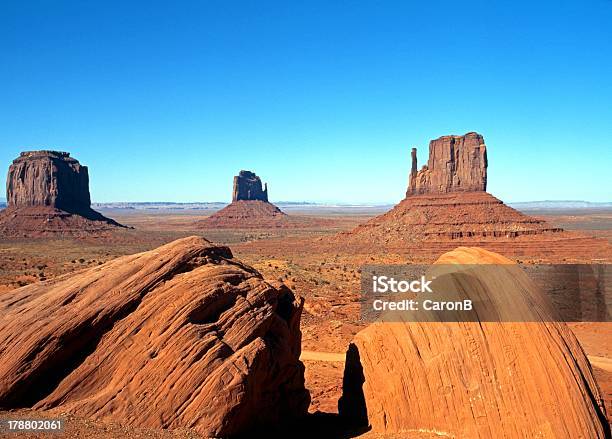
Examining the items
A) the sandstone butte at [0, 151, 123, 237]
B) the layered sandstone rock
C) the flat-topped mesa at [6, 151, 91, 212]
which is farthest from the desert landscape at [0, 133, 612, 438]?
the flat-topped mesa at [6, 151, 91, 212]

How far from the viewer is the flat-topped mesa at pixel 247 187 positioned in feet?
557

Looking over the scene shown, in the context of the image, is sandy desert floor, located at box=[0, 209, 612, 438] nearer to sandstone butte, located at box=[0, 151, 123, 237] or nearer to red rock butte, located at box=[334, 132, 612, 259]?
red rock butte, located at box=[334, 132, 612, 259]

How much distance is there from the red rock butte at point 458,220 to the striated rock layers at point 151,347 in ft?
192

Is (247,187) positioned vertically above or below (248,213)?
above

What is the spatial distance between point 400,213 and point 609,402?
69823 mm

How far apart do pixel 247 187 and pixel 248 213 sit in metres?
17.8

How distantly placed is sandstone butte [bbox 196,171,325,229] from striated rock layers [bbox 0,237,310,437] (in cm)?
12884

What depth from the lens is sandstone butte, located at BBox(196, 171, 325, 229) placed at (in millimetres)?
146375

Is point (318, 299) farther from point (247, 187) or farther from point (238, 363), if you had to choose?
point (247, 187)

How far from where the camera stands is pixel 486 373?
9.51 metres

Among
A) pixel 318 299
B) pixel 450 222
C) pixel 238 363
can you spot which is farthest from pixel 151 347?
pixel 450 222

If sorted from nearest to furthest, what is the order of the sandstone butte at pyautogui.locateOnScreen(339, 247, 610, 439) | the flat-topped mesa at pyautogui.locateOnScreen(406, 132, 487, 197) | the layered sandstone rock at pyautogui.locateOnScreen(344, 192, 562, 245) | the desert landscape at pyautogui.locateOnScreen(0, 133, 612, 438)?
the sandstone butte at pyautogui.locateOnScreen(339, 247, 610, 439) → the desert landscape at pyautogui.locateOnScreen(0, 133, 612, 438) → the layered sandstone rock at pyautogui.locateOnScreen(344, 192, 562, 245) → the flat-topped mesa at pyautogui.locateOnScreen(406, 132, 487, 197)

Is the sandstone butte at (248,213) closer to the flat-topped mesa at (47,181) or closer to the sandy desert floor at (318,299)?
the flat-topped mesa at (47,181)

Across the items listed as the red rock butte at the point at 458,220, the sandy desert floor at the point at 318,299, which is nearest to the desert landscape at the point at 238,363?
the sandy desert floor at the point at 318,299
